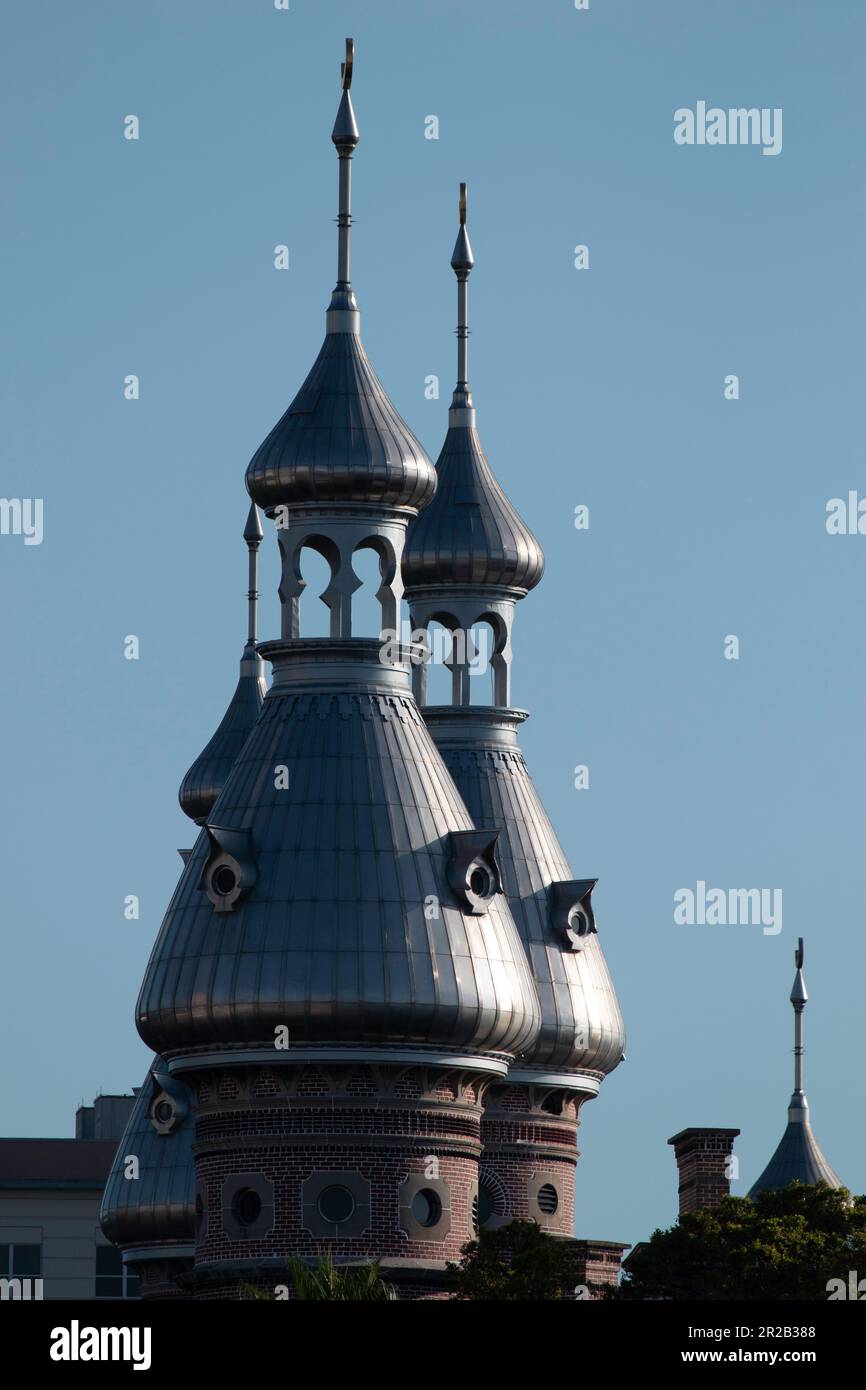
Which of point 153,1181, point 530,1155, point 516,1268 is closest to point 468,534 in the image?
point 530,1155

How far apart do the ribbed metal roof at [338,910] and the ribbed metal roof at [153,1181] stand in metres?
13.9

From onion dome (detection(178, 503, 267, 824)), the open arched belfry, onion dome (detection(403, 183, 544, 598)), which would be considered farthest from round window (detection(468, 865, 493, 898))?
onion dome (detection(178, 503, 267, 824))

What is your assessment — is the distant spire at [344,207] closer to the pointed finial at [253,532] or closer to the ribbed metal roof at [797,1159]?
the pointed finial at [253,532]

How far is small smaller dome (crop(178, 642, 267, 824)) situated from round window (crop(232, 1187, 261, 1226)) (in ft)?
64.7

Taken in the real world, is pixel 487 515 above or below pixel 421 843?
above

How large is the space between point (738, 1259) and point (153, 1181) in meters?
23.9

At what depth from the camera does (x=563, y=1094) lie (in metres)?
75.2

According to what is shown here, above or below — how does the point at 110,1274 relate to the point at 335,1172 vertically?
above

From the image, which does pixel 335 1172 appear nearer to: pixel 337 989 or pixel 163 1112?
pixel 337 989

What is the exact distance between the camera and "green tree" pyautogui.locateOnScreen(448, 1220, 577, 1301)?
56469mm

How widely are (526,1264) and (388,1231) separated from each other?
18.1 feet

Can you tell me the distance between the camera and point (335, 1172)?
61.8 meters
